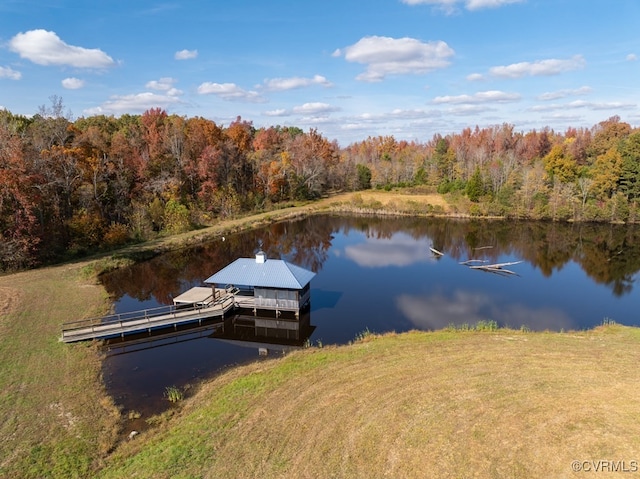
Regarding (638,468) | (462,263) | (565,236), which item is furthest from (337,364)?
(565,236)

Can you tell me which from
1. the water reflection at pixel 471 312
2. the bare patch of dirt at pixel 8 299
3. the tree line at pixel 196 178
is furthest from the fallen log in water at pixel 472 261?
the bare patch of dirt at pixel 8 299

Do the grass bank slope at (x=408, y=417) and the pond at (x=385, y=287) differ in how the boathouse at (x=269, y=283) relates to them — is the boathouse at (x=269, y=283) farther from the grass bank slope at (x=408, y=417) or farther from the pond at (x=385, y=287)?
the grass bank slope at (x=408, y=417)

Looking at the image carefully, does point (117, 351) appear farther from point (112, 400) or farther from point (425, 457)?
point (425, 457)

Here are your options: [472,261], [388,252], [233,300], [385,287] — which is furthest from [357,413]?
[388,252]

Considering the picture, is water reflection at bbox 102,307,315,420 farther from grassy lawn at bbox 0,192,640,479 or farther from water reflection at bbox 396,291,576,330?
water reflection at bbox 396,291,576,330

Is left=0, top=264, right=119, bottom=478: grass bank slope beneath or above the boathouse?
beneath

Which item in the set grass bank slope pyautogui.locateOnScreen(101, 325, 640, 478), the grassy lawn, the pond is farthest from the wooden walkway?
grass bank slope pyautogui.locateOnScreen(101, 325, 640, 478)

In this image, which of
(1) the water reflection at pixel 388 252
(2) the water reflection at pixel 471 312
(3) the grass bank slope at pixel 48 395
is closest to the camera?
(3) the grass bank slope at pixel 48 395
